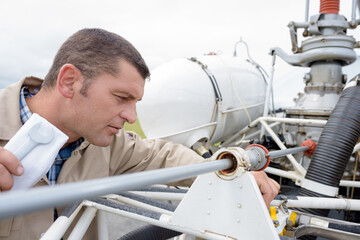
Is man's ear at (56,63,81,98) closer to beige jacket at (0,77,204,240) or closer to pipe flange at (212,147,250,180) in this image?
beige jacket at (0,77,204,240)

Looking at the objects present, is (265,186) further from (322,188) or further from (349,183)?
(349,183)

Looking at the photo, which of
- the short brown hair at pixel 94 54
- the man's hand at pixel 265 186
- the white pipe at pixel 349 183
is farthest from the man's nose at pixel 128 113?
the white pipe at pixel 349 183

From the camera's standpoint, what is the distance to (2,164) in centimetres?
66

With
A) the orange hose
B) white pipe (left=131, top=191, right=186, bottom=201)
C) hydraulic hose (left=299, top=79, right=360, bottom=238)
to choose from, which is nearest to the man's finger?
white pipe (left=131, top=191, right=186, bottom=201)

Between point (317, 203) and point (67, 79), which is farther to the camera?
point (317, 203)

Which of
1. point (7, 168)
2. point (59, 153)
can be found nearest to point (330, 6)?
point (59, 153)

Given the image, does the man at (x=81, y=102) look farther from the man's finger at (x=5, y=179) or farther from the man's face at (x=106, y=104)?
the man's finger at (x=5, y=179)

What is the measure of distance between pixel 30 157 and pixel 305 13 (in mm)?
2738

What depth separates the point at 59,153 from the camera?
1162 millimetres

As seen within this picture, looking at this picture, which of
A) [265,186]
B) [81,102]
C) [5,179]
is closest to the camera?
[5,179]

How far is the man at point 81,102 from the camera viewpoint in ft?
3.36

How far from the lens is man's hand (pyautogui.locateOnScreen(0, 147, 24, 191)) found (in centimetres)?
65

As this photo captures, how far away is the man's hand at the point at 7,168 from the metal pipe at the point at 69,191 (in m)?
0.33

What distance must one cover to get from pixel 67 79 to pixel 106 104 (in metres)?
0.20
